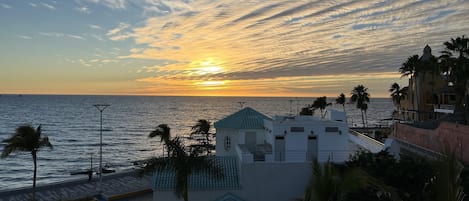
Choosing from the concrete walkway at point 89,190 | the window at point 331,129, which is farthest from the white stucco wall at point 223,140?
the window at point 331,129

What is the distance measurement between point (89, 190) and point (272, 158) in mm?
19624

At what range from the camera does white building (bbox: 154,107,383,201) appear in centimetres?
2241

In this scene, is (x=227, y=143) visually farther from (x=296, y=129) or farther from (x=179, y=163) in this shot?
(x=179, y=163)

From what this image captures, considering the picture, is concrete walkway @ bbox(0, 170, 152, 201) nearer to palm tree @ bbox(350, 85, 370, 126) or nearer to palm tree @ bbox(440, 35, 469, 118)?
palm tree @ bbox(440, 35, 469, 118)

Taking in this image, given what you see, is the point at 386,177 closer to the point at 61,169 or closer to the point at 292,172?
the point at 292,172

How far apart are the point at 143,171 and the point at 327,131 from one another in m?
12.2

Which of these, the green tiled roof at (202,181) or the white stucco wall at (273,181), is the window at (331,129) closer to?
the white stucco wall at (273,181)

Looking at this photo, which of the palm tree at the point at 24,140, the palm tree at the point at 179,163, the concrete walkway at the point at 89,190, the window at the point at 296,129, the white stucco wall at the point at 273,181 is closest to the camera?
the palm tree at the point at 179,163

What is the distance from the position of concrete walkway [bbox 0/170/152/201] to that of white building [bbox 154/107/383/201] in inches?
324

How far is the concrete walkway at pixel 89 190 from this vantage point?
3055 cm


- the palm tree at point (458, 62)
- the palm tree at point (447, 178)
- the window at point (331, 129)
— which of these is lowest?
the window at point (331, 129)

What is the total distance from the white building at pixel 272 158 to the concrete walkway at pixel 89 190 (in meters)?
8.23

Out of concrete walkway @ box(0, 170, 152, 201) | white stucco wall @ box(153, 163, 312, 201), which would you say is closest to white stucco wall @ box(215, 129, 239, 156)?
white stucco wall @ box(153, 163, 312, 201)

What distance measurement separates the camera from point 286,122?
24359 mm
